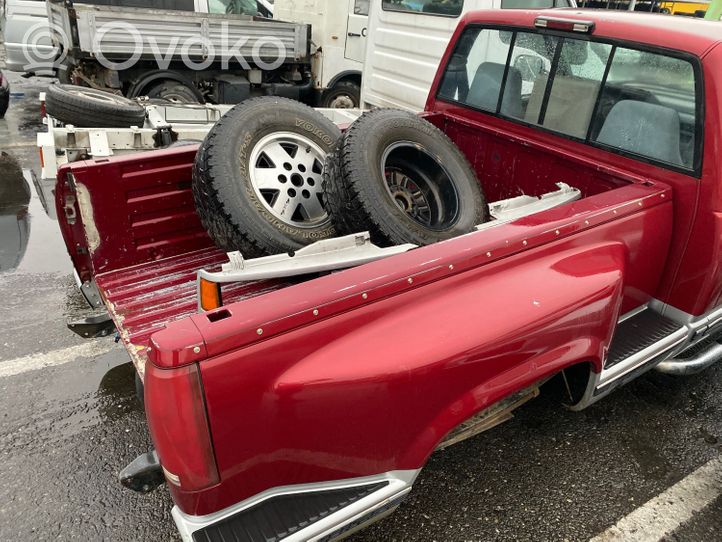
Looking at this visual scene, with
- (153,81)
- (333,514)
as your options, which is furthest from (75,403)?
(153,81)

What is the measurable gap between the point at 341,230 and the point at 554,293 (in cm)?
105

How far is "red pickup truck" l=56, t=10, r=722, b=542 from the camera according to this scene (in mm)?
1591

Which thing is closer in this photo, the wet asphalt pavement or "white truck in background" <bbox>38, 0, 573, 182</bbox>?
the wet asphalt pavement

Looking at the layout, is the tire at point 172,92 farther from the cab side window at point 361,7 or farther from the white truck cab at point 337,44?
the cab side window at point 361,7

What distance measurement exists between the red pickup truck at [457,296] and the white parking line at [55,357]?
890 mm

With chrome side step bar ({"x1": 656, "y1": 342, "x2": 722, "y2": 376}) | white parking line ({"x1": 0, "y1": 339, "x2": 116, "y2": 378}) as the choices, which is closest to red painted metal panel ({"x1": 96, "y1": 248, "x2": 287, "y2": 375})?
white parking line ({"x1": 0, "y1": 339, "x2": 116, "y2": 378})

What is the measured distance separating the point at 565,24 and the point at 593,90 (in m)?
0.42

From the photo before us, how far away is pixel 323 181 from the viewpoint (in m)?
2.74

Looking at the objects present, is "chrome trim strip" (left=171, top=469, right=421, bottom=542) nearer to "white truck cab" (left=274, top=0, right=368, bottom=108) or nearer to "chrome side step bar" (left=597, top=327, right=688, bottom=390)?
"chrome side step bar" (left=597, top=327, right=688, bottom=390)

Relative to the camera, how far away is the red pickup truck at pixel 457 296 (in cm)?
159

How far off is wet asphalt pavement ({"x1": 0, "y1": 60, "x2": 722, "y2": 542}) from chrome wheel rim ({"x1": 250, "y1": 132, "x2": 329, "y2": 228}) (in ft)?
4.56

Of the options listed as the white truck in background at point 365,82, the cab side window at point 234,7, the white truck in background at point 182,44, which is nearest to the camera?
the white truck in background at point 365,82

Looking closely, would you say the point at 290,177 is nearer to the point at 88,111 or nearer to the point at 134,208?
the point at 134,208

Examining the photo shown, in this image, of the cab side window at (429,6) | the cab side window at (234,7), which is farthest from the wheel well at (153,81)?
the cab side window at (429,6)
